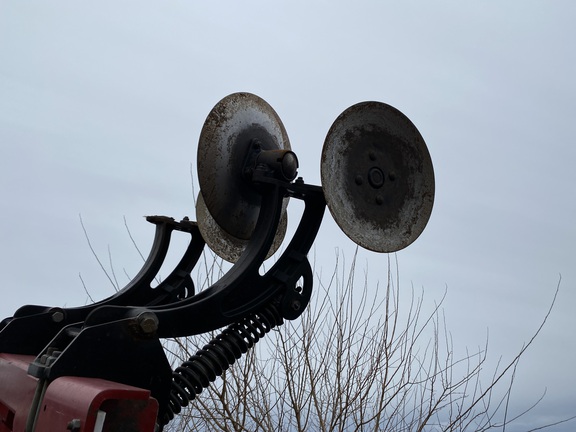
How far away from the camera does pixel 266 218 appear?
3.01m

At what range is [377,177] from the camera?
3.04 metres

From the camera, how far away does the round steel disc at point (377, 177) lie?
2867 millimetres

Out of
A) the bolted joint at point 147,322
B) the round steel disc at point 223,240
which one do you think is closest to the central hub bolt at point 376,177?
the round steel disc at point 223,240

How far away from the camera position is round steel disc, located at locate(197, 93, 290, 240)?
10.6 feet

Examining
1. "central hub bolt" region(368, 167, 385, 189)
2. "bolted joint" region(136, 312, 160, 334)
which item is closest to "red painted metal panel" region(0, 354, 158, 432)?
"bolted joint" region(136, 312, 160, 334)

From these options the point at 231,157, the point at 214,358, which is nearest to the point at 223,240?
the point at 231,157

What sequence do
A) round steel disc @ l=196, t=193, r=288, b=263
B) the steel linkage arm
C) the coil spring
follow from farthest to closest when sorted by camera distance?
round steel disc @ l=196, t=193, r=288, b=263, the steel linkage arm, the coil spring

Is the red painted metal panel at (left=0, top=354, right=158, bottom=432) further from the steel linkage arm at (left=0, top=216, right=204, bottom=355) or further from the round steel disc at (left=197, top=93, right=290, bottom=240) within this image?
the round steel disc at (left=197, top=93, right=290, bottom=240)

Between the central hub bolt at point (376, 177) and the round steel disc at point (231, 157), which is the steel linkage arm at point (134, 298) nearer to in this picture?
the round steel disc at point (231, 157)

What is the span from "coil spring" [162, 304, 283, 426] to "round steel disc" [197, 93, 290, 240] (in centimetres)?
56

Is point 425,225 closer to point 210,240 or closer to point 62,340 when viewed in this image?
point 210,240

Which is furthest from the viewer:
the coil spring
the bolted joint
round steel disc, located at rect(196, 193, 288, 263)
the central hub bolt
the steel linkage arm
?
round steel disc, located at rect(196, 193, 288, 263)

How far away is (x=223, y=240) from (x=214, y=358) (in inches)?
33.8

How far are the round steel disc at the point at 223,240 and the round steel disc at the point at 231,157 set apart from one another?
0.09m
